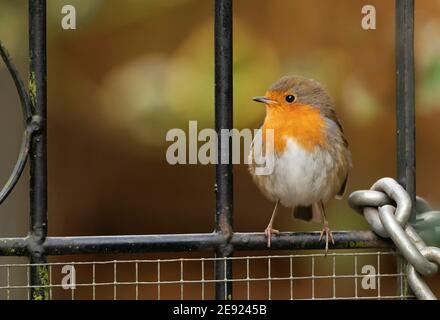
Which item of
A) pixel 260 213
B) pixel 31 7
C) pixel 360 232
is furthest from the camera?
pixel 260 213

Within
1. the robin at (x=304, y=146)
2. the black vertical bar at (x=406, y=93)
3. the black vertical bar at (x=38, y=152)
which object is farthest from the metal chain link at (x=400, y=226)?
the black vertical bar at (x=38, y=152)

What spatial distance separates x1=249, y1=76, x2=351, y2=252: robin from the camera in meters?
1.69

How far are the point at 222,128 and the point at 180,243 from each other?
18 centimetres

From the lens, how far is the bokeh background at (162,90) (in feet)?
7.14

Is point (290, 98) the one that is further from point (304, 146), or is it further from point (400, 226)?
point (400, 226)

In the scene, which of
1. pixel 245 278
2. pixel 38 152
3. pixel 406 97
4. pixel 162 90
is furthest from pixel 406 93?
pixel 162 90

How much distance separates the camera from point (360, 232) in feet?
5.14

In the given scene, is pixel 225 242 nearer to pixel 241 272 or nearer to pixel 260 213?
pixel 241 272

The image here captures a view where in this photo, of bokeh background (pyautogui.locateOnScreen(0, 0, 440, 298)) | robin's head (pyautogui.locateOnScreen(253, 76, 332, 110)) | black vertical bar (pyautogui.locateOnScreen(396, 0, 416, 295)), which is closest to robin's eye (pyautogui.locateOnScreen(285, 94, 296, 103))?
robin's head (pyautogui.locateOnScreen(253, 76, 332, 110))

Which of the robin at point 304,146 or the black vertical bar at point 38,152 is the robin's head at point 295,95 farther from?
the black vertical bar at point 38,152

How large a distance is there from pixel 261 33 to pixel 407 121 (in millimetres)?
809

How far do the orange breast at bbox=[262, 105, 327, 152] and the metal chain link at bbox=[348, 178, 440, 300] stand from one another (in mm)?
168

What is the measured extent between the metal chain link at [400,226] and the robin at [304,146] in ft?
0.43

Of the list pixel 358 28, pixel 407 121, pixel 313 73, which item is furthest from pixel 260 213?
pixel 358 28
